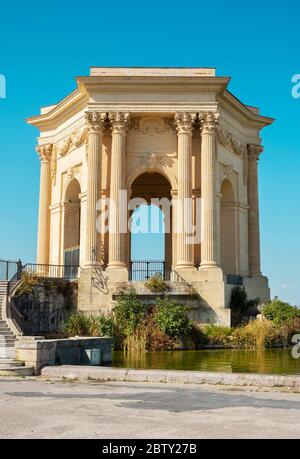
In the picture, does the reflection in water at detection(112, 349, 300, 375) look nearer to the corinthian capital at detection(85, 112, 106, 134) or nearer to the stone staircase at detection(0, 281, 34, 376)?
the stone staircase at detection(0, 281, 34, 376)

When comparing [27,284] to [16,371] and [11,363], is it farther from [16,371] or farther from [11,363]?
[16,371]

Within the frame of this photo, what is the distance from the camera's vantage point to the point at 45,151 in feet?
137

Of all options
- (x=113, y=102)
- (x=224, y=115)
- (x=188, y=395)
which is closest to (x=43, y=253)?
(x=113, y=102)

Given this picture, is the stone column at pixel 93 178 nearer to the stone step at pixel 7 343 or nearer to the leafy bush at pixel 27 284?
the leafy bush at pixel 27 284

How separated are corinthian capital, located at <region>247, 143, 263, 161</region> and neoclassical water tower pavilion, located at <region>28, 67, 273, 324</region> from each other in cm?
222

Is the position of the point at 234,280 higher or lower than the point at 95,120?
lower

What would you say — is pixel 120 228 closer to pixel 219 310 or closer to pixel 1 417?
pixel 219 310

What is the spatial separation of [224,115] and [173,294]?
493 inches

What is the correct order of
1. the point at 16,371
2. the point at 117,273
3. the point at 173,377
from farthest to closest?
1. the point at 117,273
2. the point at 16,371
3. the point at 173,377

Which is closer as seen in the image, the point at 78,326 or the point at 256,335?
the point at 78,326

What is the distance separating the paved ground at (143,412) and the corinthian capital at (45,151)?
95.2 feet

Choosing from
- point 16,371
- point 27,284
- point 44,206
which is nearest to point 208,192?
point 27,284

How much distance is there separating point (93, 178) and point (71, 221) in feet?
22.1

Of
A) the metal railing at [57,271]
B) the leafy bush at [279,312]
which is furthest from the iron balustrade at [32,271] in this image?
the leafy bush at [279,312]
